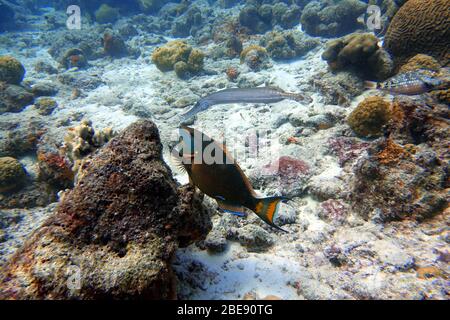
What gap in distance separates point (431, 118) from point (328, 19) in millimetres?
9807

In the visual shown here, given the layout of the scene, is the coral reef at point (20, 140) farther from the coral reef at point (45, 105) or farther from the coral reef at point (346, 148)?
the coral reef at point (346, 148)

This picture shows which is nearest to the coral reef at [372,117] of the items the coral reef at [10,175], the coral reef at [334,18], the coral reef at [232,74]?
the coral reef at [232,74]

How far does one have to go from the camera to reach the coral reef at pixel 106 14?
19812 millimetres

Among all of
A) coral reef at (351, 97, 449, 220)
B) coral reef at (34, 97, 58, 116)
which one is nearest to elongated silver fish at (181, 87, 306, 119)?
coral reef at (351, 97, 449, 220)

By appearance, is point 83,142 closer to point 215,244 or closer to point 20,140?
point 215,244

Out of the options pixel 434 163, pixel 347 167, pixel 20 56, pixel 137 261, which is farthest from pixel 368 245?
pixel 20 56

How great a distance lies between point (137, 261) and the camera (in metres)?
1.66

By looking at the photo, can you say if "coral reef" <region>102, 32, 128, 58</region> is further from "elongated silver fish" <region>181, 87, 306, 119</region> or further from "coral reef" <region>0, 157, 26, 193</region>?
"coral reef" <region>0, 157, 26, 193</region>

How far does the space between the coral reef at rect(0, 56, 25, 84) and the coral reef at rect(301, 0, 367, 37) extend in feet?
41.2

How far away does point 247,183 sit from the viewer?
6.82ft

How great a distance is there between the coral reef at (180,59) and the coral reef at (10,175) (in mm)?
6562

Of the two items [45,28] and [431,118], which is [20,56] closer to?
[45,28]

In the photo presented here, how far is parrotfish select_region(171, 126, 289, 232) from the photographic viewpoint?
6.73ft

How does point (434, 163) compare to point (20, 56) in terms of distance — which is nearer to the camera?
point (434, 163)
